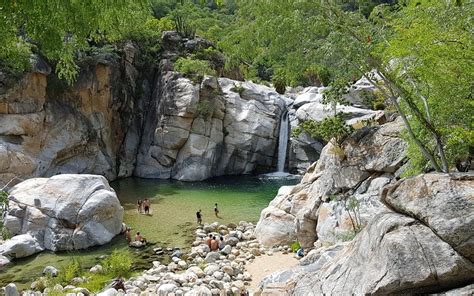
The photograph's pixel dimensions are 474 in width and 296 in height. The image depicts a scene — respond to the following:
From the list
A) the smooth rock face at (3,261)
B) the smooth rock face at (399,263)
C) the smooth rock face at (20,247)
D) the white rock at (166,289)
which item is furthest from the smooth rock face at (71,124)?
the smooth rock face at (399,263)

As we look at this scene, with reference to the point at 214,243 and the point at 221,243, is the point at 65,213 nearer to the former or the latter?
the point at 214,243

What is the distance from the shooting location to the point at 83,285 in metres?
13.2

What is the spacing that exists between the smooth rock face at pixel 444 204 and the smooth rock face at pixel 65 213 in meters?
13.2

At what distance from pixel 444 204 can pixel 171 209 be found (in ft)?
58.7

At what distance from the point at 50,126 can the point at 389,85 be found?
23.6 metres

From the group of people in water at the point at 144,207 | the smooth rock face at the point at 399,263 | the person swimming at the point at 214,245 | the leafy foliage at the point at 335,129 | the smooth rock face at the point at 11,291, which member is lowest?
the smooth rock face at the point at 11,291

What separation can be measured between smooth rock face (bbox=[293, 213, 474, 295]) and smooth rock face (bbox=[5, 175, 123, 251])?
12.1 m

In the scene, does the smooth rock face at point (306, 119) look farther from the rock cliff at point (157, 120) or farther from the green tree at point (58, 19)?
the green tree at point (58, 19)

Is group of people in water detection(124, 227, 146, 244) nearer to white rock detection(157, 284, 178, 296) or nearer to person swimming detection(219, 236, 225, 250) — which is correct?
person swimming detection(219, 236, 225, 250)

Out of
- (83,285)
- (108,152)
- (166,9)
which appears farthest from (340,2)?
(166,9)

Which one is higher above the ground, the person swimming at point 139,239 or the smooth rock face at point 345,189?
the smooth rock face at point 345,189

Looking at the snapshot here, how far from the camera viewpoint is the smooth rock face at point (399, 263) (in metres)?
6.20

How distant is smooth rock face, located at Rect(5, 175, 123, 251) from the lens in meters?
16.7

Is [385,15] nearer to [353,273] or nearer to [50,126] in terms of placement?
[353,273]
